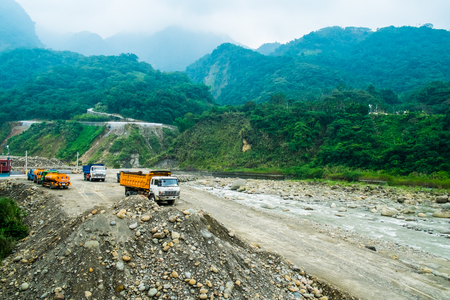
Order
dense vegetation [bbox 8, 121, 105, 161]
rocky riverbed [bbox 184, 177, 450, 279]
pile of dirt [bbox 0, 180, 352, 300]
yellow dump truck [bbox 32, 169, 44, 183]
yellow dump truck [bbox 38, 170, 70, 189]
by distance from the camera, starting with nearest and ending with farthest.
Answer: pile of dirt [bbox 0, 180, 352, 300] < rocky riverbed [bbox 184, 177, 450, 279] < yellow dump truck [bbox 38, 170, 70, 189] < yellow dump truck [bbox 32, 169, 44, 183] < dense vegetation [bbox 8, 121, 105, 161]

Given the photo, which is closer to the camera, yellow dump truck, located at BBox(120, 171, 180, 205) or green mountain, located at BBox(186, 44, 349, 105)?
yellow dump truck, located at BBox(120, 171, 180, 205)

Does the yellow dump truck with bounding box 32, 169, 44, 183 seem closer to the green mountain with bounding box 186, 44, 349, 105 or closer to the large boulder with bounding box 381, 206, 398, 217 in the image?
the large boulder with bounding box 381, 206, 398, 217

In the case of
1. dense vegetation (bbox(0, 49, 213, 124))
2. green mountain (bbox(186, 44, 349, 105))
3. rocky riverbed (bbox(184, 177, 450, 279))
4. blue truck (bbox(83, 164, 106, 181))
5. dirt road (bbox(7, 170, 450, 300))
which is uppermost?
green mountain (bbox(186, 44, 349, 105))

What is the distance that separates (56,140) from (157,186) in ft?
256

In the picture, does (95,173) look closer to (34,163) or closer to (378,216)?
(34,163)

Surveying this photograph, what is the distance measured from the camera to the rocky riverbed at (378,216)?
45.7ft

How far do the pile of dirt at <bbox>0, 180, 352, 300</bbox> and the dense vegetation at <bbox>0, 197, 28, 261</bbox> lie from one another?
78 cm

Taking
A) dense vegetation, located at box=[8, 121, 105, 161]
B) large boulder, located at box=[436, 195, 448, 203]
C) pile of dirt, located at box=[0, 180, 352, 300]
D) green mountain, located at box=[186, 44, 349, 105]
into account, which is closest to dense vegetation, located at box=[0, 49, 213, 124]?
dense vegetation, located at box=[8, 121, 105, 161]

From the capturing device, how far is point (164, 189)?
17.1m

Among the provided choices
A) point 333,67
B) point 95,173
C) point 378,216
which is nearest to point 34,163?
point 95,173

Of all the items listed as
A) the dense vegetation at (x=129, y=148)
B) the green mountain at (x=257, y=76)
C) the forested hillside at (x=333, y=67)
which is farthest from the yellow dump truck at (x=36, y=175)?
the green mountain at (x=257, y=76)

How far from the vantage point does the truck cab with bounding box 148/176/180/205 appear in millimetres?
17047

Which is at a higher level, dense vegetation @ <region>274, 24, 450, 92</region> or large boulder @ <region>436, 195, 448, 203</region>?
dense vegetation @ <region>274, 24, 450, 92</region>

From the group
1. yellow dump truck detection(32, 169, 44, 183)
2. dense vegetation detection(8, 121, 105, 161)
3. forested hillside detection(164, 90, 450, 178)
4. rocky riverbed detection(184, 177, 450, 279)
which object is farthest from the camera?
dense vegetation detection(8, 121, 105, 161)
